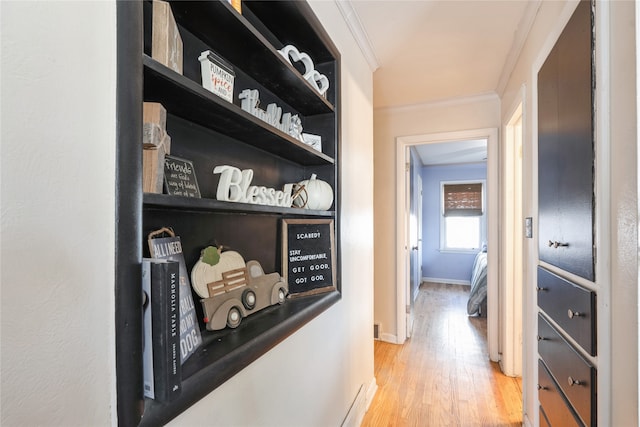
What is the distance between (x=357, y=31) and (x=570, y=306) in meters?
1.77

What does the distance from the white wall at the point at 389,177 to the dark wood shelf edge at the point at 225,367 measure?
2078 mm

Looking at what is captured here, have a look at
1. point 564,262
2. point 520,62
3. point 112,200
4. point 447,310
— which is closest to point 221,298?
point 112,200

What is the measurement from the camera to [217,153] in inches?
39.0

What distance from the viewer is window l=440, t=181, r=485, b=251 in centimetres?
584

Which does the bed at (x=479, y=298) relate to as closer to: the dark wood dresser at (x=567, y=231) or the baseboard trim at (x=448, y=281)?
the baseboard trim at (x=448, y=281)

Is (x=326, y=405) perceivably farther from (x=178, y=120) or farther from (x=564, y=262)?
(x=178, y=120)

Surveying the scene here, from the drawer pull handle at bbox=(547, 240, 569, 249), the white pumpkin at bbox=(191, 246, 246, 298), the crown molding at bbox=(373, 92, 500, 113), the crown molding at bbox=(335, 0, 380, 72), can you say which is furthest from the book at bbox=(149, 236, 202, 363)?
the crown molding at bbox=(373, 92, 500, 113)

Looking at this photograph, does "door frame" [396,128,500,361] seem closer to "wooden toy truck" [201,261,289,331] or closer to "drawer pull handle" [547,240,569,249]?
"drawer pull handle" [547,240,569,249]

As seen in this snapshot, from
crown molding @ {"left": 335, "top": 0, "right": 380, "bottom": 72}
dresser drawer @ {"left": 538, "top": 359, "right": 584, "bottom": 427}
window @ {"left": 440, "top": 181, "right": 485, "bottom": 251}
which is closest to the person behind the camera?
dresser drawer @ {"left": 538, "top": 359, "right": 584, "bottom": 427}

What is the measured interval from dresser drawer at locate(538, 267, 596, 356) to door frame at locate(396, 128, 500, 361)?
1.40 meters

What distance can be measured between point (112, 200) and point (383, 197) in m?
2.84

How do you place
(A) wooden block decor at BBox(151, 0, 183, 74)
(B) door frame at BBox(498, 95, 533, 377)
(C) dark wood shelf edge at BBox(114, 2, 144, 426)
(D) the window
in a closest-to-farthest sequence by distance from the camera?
(C) dark wood shelf edge at BBox(114, 2, 144, 426), (A) wooden block decor at BBox(151, 0, 183, 74), (B) door frame at BBox(498, 95, 533, 377), (D) the window

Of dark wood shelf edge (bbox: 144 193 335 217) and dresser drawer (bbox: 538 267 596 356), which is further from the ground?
dark wood shelf edge (bbox: 144 193 335 217)

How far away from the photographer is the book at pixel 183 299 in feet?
2.30
